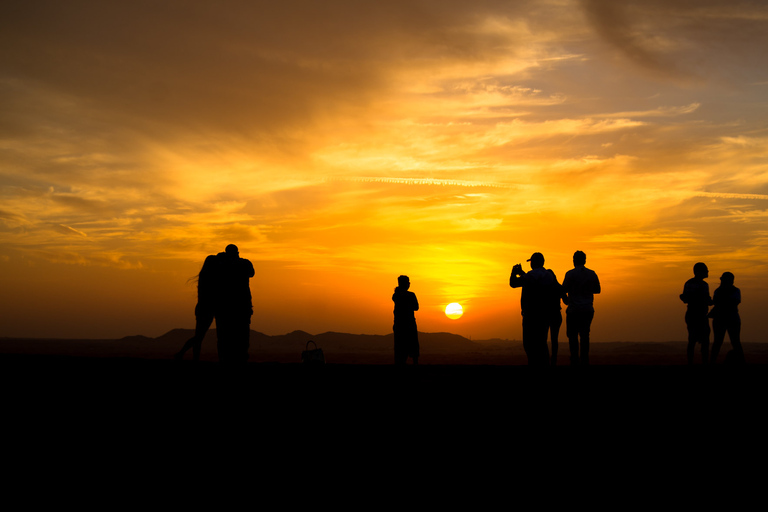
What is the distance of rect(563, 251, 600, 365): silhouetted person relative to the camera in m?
11.2

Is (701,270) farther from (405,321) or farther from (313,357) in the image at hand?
(313,357)

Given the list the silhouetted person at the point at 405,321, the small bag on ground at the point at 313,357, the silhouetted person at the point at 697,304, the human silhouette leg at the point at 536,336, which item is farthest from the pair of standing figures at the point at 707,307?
the small bag on ground at the point at 313,357

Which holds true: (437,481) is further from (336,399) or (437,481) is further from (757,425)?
(757,425)

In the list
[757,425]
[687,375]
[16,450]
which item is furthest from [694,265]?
[16,450]

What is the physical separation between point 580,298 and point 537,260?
3.60ft

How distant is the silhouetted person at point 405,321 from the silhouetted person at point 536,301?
3471mm

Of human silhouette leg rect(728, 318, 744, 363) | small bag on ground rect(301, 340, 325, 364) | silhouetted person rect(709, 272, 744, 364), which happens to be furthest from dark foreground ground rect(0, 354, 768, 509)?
small bag on ground rect(301, 340, 325, 364)

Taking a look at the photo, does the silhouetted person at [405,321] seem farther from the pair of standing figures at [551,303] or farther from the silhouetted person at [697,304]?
the silhouetted person at [697,304]

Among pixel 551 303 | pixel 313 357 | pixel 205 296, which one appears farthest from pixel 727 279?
pixel 205 296

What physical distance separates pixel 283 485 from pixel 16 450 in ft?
8.05

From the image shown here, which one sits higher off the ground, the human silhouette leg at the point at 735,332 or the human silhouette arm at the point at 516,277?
the human silhouette arm at the point at 516,277

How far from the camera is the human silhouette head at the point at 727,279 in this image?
505 inches

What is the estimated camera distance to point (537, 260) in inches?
429

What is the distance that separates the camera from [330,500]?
4531mm
